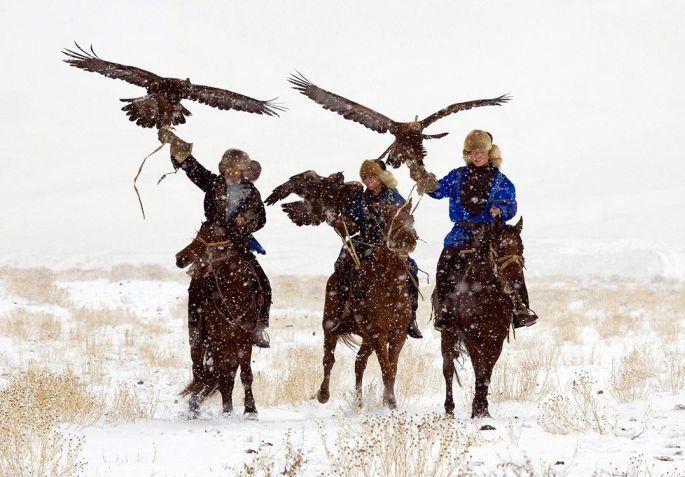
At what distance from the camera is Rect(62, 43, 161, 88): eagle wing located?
5.03m

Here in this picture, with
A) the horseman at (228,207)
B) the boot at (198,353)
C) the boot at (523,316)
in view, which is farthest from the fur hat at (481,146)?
the boot at (198,353)

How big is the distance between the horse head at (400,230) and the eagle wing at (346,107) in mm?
742

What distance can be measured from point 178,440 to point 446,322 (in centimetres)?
233

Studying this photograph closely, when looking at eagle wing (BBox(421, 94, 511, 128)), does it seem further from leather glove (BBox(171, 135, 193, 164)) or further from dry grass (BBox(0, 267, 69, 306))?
dry grass (BBox(0, 267, 69, 306))

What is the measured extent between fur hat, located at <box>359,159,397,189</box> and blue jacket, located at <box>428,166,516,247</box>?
0.39 m

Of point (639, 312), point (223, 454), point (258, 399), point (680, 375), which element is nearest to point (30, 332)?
point (258, 399)

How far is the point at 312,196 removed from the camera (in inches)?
220

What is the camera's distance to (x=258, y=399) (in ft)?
21.7

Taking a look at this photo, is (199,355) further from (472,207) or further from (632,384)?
(632,384)

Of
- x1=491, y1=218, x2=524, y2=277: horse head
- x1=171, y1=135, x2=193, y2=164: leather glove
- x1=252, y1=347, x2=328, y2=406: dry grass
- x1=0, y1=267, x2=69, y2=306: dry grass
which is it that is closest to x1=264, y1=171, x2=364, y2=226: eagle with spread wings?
x1=171, y1=135, x2=193, y2=164: leather glove

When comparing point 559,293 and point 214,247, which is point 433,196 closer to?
point 214,247

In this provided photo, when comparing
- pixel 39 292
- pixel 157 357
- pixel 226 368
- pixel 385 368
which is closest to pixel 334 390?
pixel 385 368

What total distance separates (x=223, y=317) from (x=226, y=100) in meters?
1.81

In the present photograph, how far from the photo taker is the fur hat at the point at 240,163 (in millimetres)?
5496
